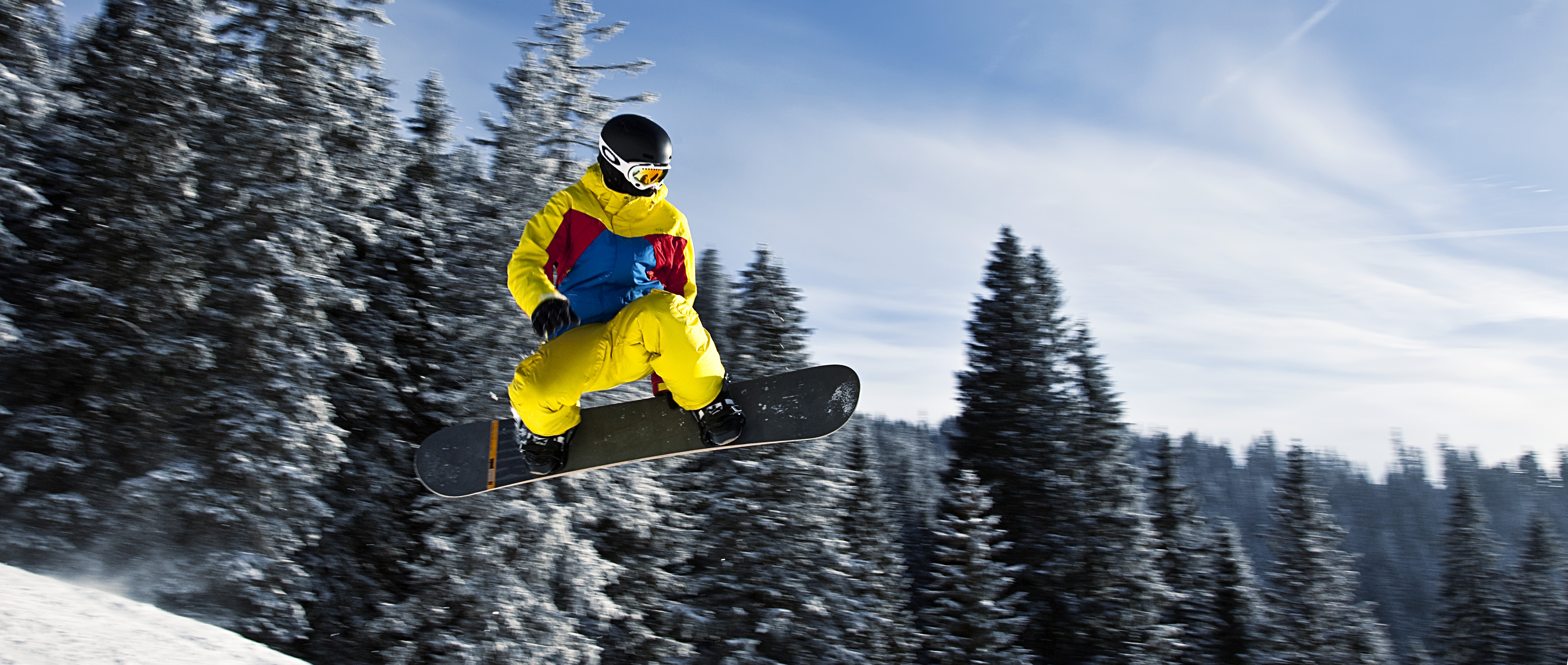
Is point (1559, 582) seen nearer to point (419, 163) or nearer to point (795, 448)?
point (795, 448)

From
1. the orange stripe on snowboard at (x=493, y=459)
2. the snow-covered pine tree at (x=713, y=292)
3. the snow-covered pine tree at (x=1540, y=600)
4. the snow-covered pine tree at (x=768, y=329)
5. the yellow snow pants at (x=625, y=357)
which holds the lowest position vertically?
the snow-covered pine tree at (x=1540, y=600)

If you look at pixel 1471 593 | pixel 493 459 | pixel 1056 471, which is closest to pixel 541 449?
pixel 493 459

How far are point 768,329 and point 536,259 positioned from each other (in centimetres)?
1464

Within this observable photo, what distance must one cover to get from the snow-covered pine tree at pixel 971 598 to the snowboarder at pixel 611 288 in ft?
51.8

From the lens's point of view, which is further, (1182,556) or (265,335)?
(1182,556)

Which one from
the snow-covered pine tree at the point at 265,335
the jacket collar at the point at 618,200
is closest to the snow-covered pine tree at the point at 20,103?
the snow-covered pine tree at the point at 265,335

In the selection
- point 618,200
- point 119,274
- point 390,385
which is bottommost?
point 618,200

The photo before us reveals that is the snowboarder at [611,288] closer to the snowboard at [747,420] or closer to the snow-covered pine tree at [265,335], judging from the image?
the snowboard at [747,420]

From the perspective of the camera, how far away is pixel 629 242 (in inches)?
161

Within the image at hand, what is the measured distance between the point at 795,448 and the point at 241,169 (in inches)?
424

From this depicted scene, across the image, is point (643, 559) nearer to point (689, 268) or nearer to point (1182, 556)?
point (689, 268)

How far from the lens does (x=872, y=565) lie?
18516 millimetres

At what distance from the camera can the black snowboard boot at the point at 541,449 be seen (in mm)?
4684

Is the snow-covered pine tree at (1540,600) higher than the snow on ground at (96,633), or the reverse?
the snow on ground at (96,633)
